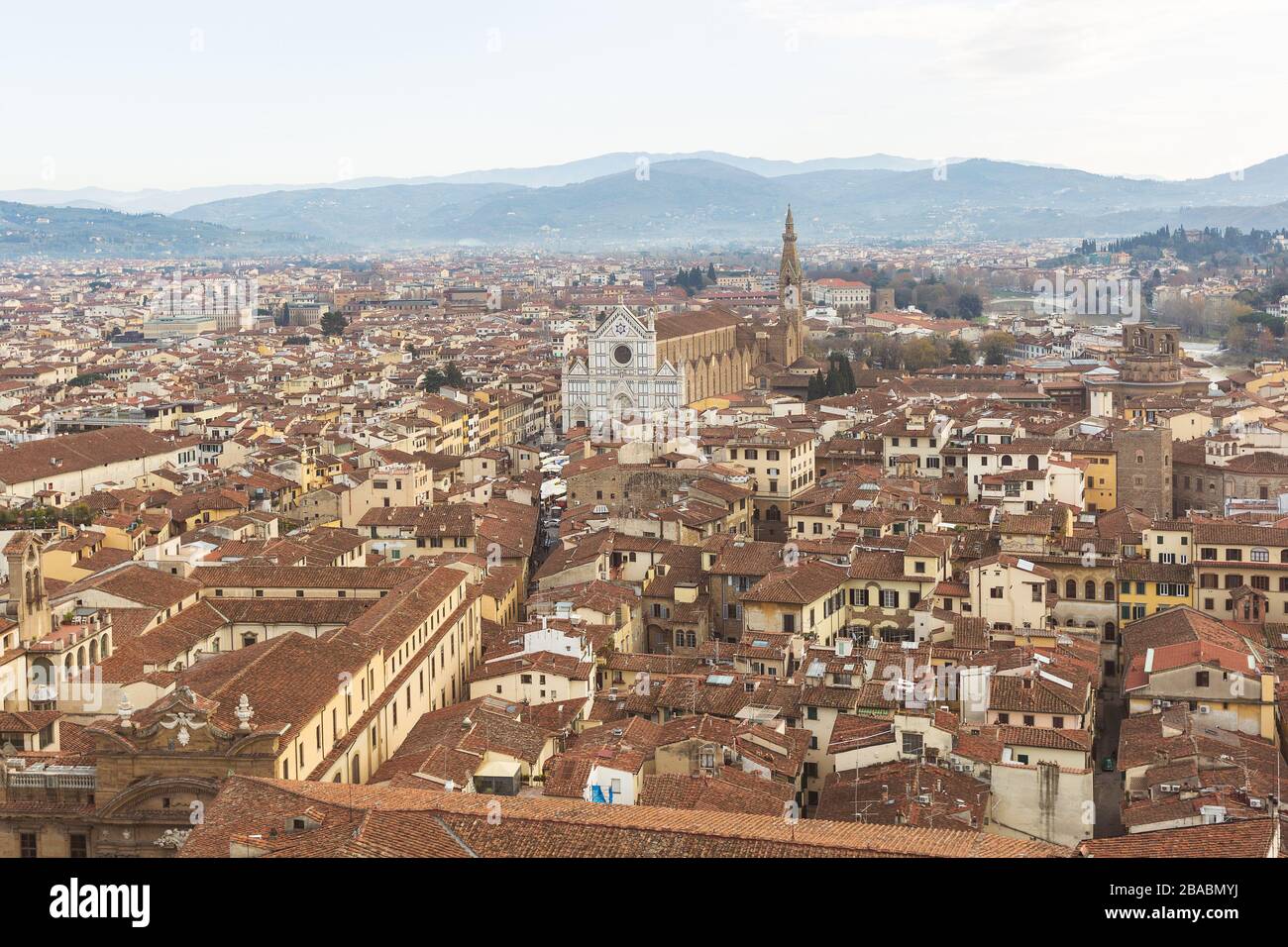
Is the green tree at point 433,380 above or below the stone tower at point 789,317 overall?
below

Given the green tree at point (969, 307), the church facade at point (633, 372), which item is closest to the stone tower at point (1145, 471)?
the church facade at point (633, 372)

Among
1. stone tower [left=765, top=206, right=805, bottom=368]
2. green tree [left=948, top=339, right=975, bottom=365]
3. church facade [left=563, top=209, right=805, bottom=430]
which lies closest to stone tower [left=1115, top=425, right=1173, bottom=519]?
church facade [left=563, top=209, right=805, bottom=430]

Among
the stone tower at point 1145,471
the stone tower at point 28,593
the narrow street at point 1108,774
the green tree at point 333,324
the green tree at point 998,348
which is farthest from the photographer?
the green tree at point 333,324

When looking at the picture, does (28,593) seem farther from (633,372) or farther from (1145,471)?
(633,372)

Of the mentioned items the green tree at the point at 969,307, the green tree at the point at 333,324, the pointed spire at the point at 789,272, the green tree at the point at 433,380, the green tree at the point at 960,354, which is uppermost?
the pointed spire at the point at 789,272

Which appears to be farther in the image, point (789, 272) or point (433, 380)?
point (789, 272)

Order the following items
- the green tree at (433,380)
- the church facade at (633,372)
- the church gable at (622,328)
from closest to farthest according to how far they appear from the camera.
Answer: the church facade at (633,372), the church gable at (622,328), the green tree at (433,380)

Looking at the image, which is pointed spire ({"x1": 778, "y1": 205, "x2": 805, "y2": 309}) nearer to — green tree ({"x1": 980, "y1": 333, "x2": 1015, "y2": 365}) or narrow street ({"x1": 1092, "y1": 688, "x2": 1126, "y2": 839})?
green tree ({"x1": 980, "y1": 333, "x2": 1015, "y2": 365})

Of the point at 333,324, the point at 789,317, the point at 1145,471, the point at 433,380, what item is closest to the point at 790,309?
the point at 789,317

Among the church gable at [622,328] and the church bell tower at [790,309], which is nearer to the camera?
the church gable at [622,328]

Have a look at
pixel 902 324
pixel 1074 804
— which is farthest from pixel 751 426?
pixel 902 324

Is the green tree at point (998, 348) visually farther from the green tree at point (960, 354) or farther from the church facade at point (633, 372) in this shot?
→ the church facade at point (633, 372)
